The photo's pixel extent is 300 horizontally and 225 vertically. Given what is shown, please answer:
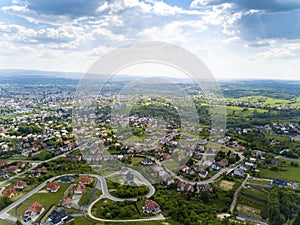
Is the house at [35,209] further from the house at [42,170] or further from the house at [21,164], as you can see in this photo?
the house at [21,164]

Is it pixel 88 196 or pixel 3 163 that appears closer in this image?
pixel 88 196

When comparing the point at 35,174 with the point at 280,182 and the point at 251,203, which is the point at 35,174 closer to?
the point at 251,203

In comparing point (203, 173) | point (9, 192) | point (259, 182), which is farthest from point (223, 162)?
point (9, 192)

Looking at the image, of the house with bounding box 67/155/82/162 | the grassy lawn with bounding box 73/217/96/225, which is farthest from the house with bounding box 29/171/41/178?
the grassy lawn with bounding box 73/217/96/225

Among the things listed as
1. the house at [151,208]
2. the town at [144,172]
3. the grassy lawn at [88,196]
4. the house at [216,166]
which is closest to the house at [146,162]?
the town at [144,172]

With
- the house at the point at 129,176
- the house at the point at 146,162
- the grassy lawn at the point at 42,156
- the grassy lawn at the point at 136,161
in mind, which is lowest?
the grassy lawn at the point at 42,156

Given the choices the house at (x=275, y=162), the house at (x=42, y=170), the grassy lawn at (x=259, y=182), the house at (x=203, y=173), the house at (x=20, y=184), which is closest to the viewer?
the house at (x=20, y=184)

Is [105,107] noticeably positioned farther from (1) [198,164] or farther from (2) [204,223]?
(2) [204,223]

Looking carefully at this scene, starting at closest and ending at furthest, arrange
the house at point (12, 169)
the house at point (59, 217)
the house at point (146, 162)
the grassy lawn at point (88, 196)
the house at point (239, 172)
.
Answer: the house at point (59, 217) → the grassy lawn at point (88, 196) → the house at point (239, 172) → the house at point (12, 169) → the house at point (146, 162)

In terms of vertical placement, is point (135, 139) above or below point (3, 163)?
above
